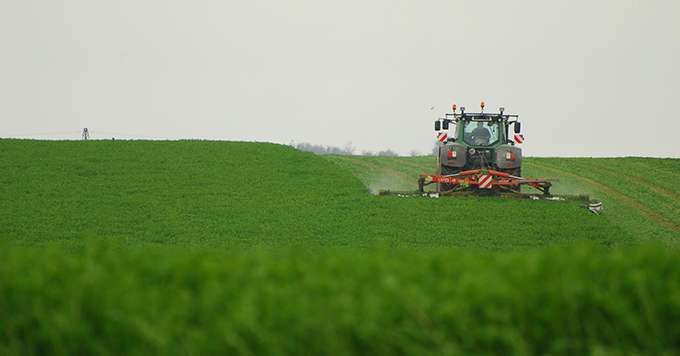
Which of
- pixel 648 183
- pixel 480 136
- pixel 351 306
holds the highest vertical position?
pixel 480 136

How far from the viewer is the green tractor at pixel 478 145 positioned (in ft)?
78.9

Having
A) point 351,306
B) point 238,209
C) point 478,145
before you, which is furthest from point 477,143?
point 351,306

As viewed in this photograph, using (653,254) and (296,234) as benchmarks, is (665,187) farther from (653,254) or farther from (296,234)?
(653,254)

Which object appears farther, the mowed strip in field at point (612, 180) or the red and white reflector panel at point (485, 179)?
the mowed strip in field at point (612, 180)

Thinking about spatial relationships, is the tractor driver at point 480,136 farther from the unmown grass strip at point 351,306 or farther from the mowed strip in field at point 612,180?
the unmown grass strip at point 351,306

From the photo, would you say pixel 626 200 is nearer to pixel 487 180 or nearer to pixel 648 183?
pixel 648 183

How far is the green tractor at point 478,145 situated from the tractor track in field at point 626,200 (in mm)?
3944

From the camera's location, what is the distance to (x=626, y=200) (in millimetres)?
27375

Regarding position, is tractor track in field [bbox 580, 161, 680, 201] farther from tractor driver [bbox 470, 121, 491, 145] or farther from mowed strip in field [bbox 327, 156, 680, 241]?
tractor driver [bbox 470, 121, 491, 145]

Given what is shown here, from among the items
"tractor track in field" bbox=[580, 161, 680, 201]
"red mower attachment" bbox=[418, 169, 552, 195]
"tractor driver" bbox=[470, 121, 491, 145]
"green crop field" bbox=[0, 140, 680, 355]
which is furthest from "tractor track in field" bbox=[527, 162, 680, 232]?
"green crop field" bbox=[0, 140, 680, 355]

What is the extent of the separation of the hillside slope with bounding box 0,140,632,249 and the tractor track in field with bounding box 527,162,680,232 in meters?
2.93

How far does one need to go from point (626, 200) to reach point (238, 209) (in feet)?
40.9

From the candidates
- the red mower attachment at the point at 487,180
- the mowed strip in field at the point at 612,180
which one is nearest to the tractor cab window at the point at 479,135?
the red mower attachment at the point at 487,180

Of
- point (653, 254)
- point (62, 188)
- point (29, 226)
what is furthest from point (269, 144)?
point (653, 254)
